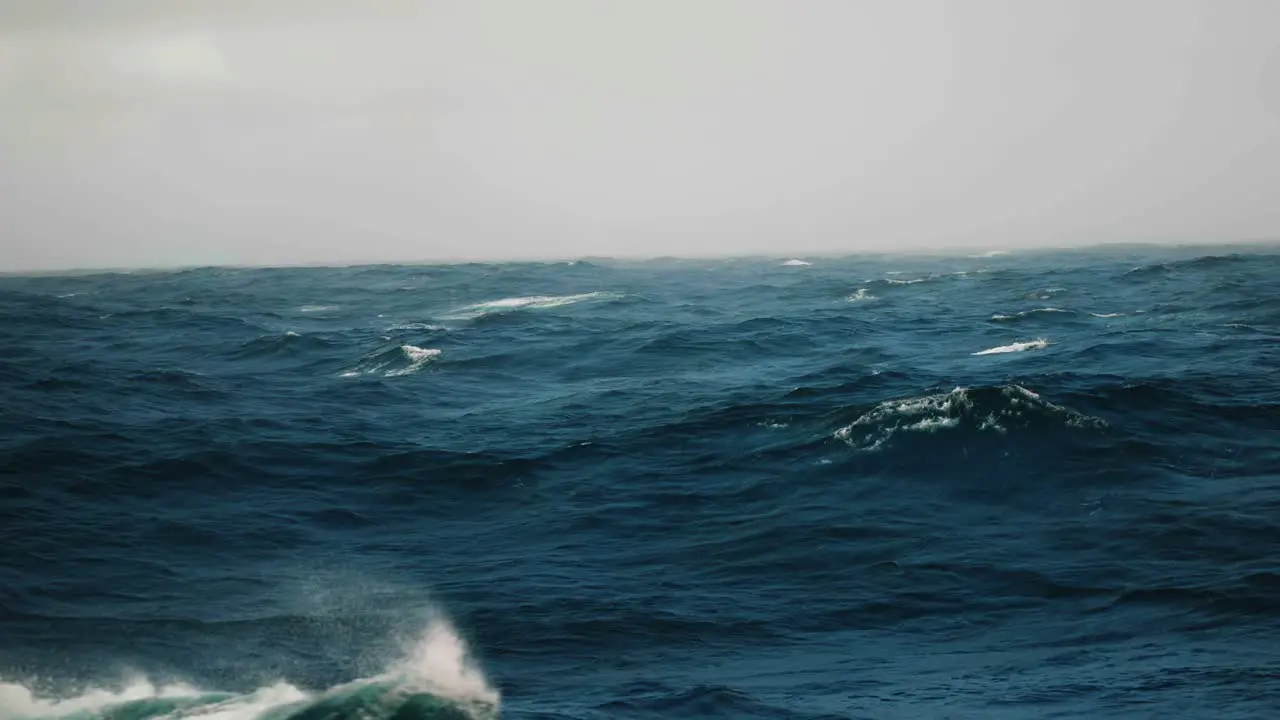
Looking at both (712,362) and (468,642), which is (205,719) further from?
(712,362)

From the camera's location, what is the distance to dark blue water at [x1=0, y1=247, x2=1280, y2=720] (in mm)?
31234

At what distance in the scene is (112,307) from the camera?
123 m

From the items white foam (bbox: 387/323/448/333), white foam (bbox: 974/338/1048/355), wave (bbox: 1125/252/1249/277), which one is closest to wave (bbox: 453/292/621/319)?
white foam (bbox: 387/323/448/333)

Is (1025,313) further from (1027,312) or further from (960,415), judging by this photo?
(960,415)

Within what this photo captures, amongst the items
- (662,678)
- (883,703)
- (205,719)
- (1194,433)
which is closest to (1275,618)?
(883,703)

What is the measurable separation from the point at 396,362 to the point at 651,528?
39.3 m

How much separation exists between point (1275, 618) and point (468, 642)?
76.4 ft

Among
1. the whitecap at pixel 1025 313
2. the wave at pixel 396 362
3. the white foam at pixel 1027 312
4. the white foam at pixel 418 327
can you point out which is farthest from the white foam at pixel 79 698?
the white foam at pixel 1027 312

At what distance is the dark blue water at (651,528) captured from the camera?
102ft

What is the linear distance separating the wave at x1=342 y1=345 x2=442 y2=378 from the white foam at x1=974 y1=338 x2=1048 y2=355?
3698 cm

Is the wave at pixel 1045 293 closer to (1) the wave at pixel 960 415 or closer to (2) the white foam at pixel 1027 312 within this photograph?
(2) the white foam at pixel 1027 312

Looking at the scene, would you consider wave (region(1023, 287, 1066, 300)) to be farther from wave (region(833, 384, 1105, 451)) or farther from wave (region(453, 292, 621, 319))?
wave (region(833, 384, 1105, 451))

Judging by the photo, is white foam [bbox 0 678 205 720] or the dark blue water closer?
white foam [bbox 0 678 205 720]

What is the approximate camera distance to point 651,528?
1747 inches
